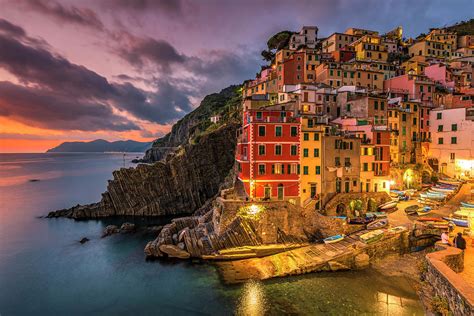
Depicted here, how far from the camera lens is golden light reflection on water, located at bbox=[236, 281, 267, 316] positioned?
2307 cm

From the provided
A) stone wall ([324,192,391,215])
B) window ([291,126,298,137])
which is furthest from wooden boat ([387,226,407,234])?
window ([291,126,298,137])

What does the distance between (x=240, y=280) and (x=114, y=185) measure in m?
44.8

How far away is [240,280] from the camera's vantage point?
27500mm

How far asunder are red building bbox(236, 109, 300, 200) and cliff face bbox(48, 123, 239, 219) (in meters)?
25.4

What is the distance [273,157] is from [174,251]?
1860 centimetres

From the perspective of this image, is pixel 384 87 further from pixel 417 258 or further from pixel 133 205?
pixel 133 205

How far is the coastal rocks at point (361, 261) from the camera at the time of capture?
28.7 m

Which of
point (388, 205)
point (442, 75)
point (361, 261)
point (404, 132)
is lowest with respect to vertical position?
point (361, 261)

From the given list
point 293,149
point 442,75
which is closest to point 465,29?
point 442,75

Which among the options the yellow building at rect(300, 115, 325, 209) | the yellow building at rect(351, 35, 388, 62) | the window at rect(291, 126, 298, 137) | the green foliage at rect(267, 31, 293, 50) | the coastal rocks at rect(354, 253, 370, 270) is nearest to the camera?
the coastal rocks at rect(354, 253, 370, 270)

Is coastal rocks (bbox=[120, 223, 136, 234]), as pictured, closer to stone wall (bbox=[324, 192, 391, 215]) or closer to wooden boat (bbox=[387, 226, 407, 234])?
stone wall (bbox=[324, 192, 391, 215])

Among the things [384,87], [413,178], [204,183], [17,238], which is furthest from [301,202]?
[17,238]

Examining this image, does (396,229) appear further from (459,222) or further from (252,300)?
(252,300)

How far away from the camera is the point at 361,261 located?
94.5ft
